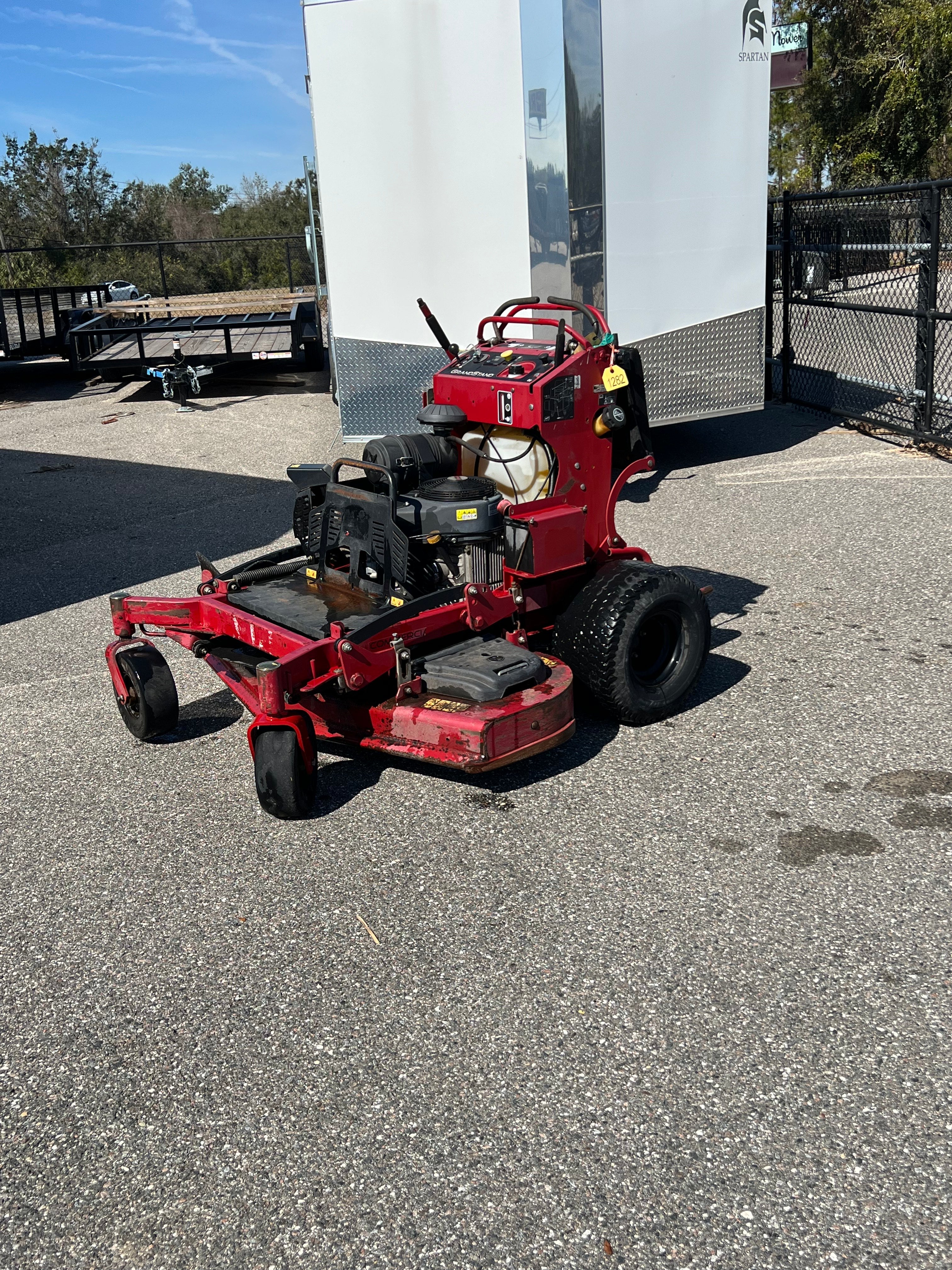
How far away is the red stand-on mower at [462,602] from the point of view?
13.9 ft

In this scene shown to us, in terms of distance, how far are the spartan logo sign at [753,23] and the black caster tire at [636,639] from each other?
20.2 feet

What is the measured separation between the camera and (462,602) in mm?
4715

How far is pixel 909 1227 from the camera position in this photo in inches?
94.2

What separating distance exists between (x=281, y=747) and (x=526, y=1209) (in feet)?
6.65

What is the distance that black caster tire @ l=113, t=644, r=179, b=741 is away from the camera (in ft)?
16.3

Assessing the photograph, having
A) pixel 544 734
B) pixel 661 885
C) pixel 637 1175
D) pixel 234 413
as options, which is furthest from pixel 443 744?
pixel 234 413

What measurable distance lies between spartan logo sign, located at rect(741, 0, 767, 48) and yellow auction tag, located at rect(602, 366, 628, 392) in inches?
220

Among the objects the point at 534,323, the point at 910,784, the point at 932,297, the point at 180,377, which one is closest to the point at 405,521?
the point at 534,323

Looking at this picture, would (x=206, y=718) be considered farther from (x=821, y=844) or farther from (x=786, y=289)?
(x=786, y=289)

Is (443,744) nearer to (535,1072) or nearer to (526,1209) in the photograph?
(535,1072)

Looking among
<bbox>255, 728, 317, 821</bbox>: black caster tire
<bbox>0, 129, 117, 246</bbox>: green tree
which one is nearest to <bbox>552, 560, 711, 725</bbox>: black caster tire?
<bbox>255, 728, 317, 821</bbox>: black caster tire

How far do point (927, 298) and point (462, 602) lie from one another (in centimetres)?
663

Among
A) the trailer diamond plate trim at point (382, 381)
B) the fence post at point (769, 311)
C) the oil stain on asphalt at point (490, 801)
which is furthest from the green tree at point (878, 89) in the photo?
the oil stain on asphalt at point (490, 801)

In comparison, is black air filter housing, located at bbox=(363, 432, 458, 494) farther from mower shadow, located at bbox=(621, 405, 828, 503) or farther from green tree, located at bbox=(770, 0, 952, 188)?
green tree, located at bbox=(770, 0, 952, 188)
